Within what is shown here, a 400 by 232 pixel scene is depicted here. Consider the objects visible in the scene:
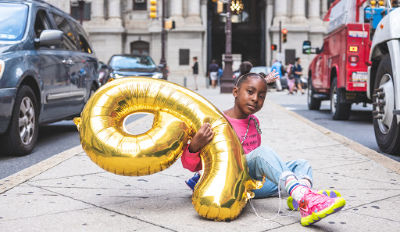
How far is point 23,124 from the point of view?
625 centimetres

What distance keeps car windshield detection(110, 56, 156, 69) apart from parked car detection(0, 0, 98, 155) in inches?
300

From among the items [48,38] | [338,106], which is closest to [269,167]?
[48,38]

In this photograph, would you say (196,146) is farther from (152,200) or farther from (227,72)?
Answer: (227,72)

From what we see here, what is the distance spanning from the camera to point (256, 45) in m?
Result: 46.4

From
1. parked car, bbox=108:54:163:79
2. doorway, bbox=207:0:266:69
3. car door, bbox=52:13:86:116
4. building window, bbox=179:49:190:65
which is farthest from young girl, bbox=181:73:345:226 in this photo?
doorway, bbox=207:0:266:69

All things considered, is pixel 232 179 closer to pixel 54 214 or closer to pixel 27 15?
pixel 54 214

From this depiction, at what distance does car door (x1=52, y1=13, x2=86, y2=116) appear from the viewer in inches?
307

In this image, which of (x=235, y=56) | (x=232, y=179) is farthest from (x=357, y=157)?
(x=235, y=56)

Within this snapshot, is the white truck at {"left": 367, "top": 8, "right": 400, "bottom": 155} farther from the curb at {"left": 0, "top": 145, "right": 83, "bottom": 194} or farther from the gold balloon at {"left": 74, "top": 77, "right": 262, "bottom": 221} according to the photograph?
the curb at {"left": 0, "top": 145, "right": 83, "bottom": 194}

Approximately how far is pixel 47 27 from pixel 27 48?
1.01m

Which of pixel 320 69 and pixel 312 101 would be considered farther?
pixel 312 101

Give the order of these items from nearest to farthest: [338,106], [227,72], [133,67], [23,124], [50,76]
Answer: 1. [23,124]
2. [50,76]
3. [338,106]
4. [133,67]
5. [227,72]

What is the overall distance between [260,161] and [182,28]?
35.3 meters

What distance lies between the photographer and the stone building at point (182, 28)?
38312mm
